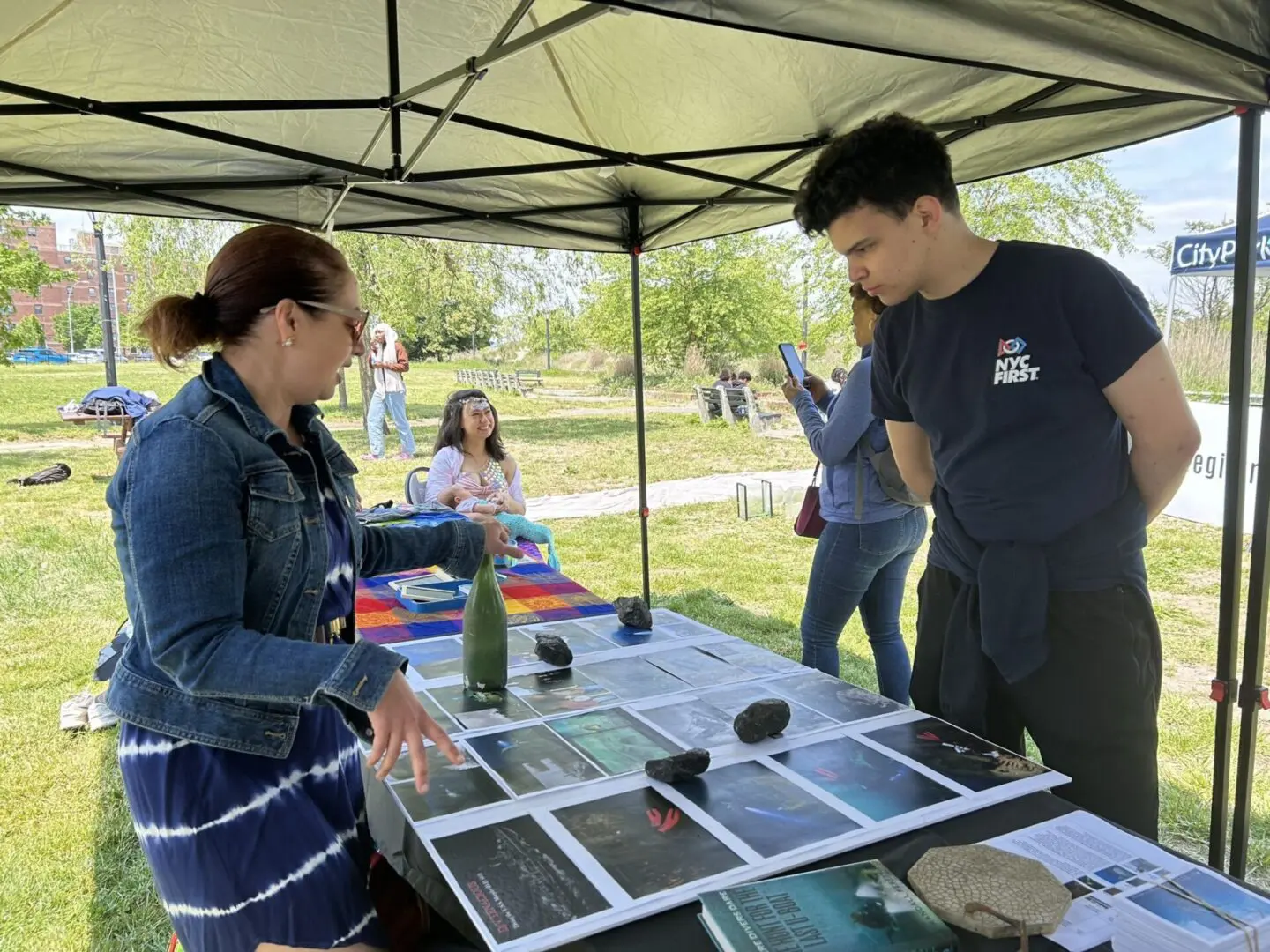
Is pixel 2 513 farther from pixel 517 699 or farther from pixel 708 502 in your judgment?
pixel 517 699

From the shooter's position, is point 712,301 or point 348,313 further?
point 712,301

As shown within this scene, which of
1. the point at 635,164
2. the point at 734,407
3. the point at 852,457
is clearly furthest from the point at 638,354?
the point at 734,407

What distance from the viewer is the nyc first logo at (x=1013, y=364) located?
139 centimetres

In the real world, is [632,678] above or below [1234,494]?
below

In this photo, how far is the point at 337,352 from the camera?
1194 millimetres

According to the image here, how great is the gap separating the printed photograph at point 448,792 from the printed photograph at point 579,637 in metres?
0.60

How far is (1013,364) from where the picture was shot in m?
1.41

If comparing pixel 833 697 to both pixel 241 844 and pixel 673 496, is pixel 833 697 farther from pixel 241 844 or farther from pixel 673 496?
pixel 673 496

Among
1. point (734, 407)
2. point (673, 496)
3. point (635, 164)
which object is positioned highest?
point (635, 164)

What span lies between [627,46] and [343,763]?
2.13 meters

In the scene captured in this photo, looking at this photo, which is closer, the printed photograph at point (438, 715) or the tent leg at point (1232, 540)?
the printed photograph at point (438, 715)

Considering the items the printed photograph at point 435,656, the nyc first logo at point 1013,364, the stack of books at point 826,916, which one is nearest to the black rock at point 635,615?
the printed photograph at point 435,656

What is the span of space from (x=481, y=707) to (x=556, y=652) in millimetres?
250

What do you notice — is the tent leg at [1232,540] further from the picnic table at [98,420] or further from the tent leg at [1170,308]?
the picnic table at [98,420]
